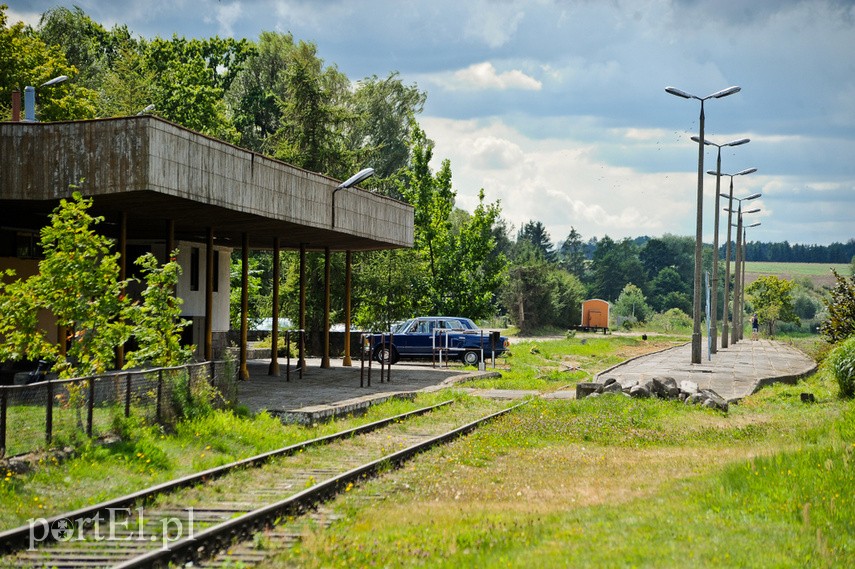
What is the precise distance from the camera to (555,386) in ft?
104

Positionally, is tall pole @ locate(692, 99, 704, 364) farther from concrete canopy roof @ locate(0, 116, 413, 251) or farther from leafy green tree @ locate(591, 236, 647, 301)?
leafy green tree @ locate(591, 236, 647, 301)

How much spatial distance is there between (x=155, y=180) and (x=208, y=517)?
10434 mm

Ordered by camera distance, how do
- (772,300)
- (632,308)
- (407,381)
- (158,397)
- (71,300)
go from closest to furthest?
1. (158,397)
2. (71,300)
3. (407,381)
4. (772,300)
5. (632,308)

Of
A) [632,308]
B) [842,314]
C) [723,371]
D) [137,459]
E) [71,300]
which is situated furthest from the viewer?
[632,308]

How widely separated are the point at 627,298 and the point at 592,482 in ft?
390

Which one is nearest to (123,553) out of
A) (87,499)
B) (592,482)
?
(87,499)

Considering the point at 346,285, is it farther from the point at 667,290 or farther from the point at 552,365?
the point at 667,290

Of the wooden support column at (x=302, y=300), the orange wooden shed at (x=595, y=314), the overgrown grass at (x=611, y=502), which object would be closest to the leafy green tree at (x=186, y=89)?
the wooden support column at (x=302, y=300)

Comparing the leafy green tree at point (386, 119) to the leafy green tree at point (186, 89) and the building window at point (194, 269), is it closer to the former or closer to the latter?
the leafy green tree at point (186, 89)

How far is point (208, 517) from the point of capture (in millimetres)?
11070

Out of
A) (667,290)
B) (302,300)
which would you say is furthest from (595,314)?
(667,290)

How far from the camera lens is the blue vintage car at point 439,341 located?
41094 millimetres

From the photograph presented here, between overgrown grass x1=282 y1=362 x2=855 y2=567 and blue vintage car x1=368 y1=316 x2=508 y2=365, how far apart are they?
2075 cm

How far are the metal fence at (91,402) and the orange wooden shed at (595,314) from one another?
81295 mm
